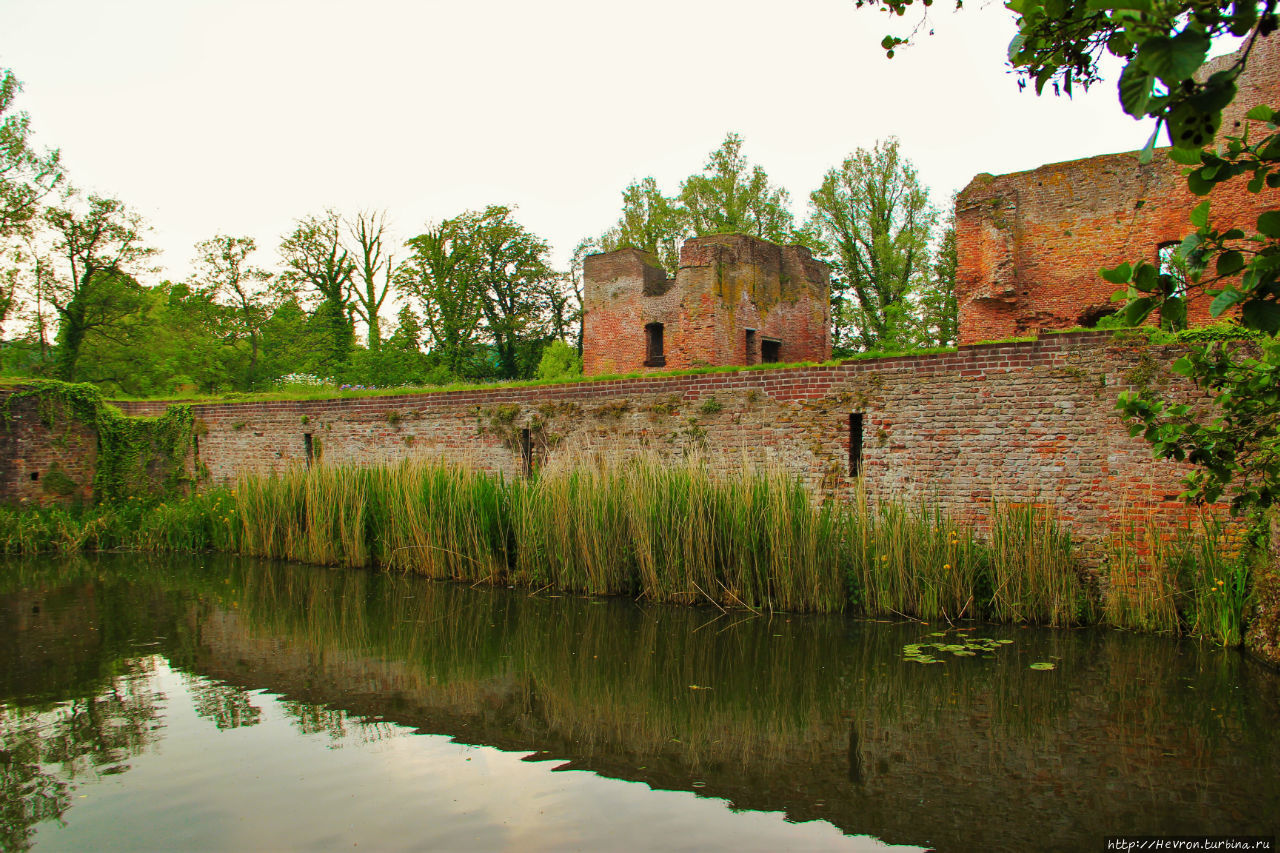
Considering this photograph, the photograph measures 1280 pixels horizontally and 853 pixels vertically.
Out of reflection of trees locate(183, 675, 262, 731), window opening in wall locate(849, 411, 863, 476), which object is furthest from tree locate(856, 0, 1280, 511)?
window opening in wall locate(849, 411, 863, 476)

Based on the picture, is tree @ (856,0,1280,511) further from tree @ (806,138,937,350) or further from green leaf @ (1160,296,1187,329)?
tree @ (806,138,937,350)

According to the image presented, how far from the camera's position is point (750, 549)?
8.06m

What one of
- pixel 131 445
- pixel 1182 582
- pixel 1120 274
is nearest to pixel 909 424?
pixel 1182 582

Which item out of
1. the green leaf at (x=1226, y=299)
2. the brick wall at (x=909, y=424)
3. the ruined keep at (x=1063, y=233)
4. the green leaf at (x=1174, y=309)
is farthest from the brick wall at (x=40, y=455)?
the green leaf at (x=1226, y=299)

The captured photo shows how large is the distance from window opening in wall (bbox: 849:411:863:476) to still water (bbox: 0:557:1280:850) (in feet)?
8.10

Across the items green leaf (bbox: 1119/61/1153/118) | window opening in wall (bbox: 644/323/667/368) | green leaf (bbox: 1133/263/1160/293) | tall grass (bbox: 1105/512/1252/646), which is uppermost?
window opening in wall (bbox: 644/323/667/368)

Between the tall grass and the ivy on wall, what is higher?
the ivy on wall

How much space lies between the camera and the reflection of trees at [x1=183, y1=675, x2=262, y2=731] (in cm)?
524

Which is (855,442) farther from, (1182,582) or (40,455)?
(40,455)

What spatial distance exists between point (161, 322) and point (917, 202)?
2569 centimetres

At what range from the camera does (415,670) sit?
250 inches

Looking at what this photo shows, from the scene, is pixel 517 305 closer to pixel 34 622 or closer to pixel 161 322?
pixel 161 322

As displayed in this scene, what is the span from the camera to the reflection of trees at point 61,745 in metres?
3.96

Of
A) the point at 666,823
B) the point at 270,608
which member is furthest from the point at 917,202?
the point at 666,823
